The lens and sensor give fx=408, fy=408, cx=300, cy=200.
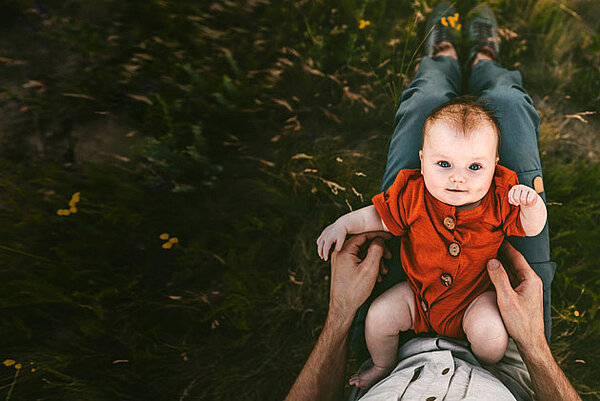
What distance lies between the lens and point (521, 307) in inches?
57.1

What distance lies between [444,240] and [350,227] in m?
0.36

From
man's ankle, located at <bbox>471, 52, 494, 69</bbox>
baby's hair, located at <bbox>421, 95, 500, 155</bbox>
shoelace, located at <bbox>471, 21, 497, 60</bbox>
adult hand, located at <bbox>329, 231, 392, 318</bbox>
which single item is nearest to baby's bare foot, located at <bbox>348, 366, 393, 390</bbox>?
adult hand, located at <bbox>329, 231, 392, 318</bbox>

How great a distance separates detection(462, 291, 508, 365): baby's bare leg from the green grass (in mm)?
775

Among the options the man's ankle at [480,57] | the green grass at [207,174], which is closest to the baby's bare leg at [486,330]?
the green grass at [207,174]

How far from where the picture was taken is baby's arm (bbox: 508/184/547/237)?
136 cm

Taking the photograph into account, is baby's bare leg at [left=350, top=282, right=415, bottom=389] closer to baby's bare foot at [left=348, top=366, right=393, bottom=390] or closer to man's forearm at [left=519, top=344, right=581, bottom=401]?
baby's bare foot at [left=348, top=366, right=393, bottom=390]

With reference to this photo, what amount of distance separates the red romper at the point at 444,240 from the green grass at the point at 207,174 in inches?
22.6

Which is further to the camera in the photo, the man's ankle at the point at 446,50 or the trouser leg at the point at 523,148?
the man's ankle at the point at 446,50

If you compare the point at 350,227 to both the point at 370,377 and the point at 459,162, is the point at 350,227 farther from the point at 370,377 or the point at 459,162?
the point at 370,377

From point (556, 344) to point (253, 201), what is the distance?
68.4 inches

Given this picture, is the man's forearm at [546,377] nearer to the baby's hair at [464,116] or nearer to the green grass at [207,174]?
the green grass at [207,174]

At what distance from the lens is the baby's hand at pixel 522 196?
1.36m

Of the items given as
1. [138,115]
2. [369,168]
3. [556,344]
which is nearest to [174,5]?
[138,115]

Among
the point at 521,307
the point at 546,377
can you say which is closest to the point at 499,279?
the point at 521,307
